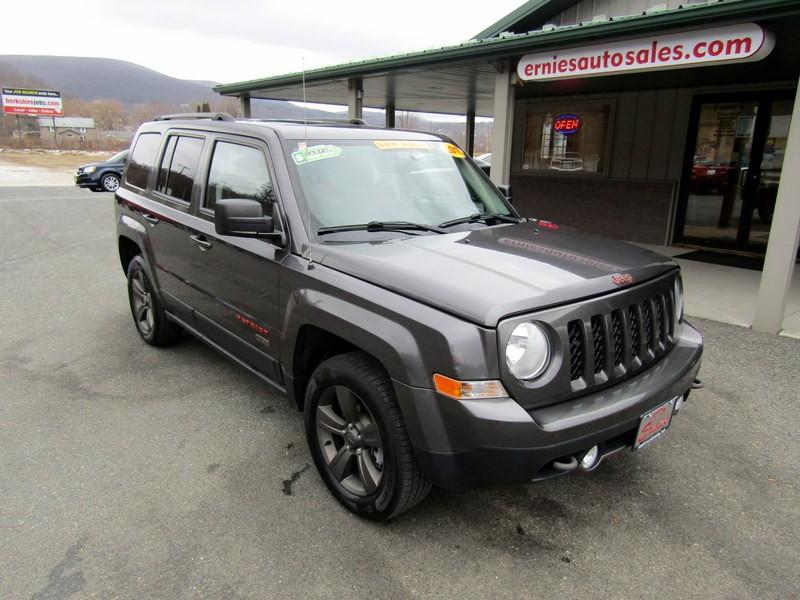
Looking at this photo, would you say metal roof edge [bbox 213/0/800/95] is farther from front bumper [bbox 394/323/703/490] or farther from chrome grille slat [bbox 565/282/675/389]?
front bumper [bbox 394/323/703/490]

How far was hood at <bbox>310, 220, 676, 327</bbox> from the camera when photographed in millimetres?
2334

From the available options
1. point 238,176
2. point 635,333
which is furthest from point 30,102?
point 635,333

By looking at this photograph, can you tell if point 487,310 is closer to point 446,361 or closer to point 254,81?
point 446,361

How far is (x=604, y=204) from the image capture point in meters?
11.3

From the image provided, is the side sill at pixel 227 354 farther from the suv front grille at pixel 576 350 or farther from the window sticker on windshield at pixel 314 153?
the suv front grille at pixel 576 350

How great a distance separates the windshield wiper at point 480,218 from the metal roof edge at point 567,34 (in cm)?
363

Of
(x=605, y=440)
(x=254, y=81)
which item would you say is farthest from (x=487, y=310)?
(x=254, y=81)

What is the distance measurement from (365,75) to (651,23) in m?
5.70

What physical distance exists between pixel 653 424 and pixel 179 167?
3.58 metres

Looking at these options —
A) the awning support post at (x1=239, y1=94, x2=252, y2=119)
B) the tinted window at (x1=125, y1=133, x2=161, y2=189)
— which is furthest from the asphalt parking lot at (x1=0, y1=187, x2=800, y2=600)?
the awning support post at (x1=239, y1=94, x2=252, y2=119)

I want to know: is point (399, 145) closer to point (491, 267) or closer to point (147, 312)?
point (491, 267)

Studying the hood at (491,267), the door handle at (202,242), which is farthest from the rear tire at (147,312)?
the hood at (491,267)

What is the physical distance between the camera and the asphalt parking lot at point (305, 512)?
8.05 feet

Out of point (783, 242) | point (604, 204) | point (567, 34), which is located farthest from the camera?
point (604, 204)
